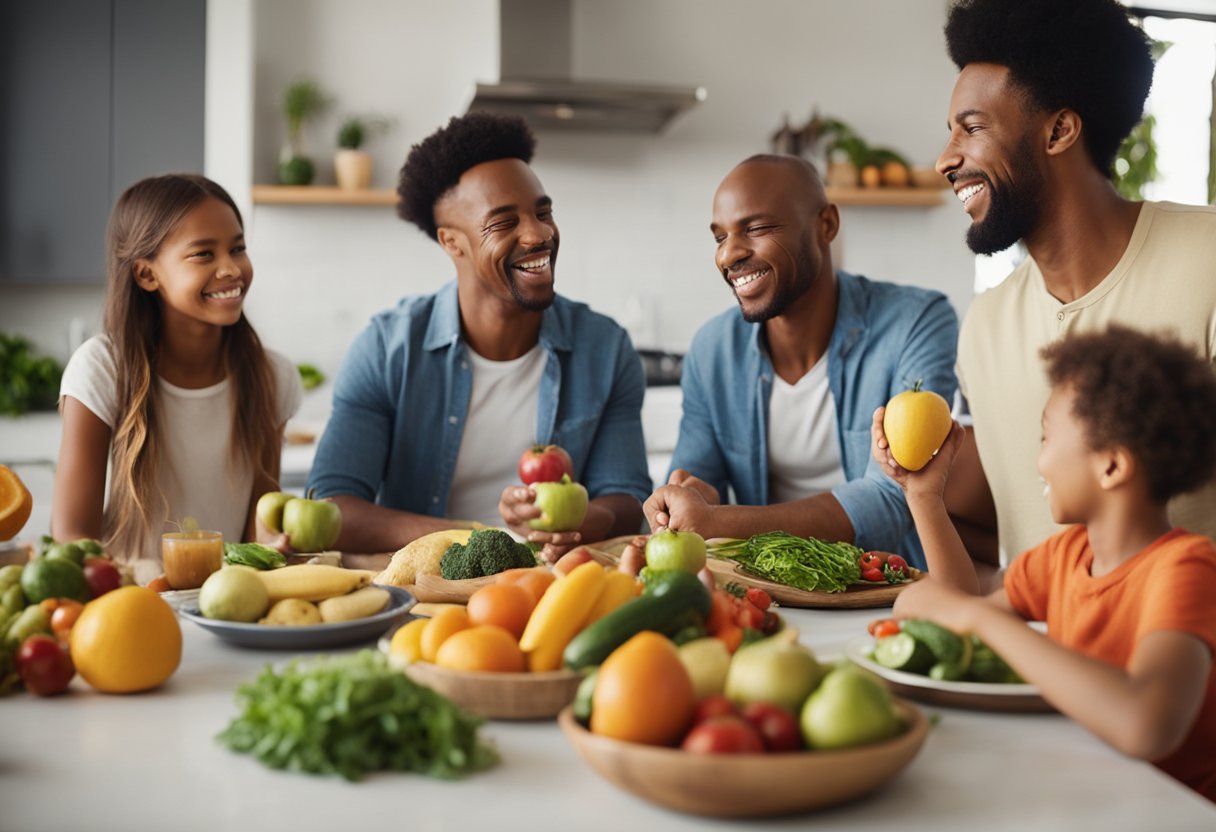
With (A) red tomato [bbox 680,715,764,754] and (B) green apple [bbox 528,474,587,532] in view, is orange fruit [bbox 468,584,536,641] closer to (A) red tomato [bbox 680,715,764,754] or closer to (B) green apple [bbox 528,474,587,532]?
(A) red tomato [bbox 680,715,764,754]

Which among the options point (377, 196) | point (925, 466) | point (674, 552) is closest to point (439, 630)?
point (674, 552)

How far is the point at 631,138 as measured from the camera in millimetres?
5824

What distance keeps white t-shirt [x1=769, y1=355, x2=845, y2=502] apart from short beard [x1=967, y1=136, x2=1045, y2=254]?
707 millimetres

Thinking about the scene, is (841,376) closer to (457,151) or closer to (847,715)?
(457,151)

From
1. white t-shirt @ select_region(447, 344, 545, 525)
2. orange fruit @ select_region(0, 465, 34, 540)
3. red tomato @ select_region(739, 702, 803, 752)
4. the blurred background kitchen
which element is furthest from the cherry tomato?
the blurred background kitchen

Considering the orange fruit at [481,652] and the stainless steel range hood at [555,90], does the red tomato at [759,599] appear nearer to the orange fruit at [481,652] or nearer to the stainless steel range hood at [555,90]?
the orange fruit at [481,652]

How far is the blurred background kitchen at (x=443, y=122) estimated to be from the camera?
192 inches

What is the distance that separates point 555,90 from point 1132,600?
13.2ft

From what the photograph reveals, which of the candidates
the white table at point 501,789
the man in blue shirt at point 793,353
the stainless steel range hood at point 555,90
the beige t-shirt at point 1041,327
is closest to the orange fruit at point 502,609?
the white table at point 501,789

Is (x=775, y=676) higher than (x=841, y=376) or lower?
lower

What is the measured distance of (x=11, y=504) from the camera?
6.71ft

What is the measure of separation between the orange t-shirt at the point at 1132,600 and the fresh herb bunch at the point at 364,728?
74 cm

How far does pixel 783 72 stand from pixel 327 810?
544 centimetres

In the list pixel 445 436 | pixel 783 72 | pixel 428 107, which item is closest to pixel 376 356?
pixel 445 436
